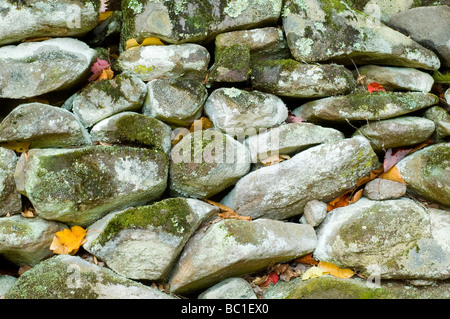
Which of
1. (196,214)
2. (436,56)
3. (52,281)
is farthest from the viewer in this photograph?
(436,56)

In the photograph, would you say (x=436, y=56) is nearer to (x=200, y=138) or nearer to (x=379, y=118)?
(x=379, y=118)

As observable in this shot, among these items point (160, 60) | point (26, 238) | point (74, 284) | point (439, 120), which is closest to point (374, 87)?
point (439, 120)

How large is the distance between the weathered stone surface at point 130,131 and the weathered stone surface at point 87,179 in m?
0.13

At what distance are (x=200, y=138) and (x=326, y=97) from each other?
120cm

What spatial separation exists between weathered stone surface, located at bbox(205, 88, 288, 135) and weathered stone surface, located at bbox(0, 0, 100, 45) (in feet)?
4.10

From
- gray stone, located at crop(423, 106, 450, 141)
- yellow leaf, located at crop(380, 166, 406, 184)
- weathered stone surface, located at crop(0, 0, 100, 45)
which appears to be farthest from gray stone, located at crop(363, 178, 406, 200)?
weathered stone surface, located at crop(0, 0, 100, 45)

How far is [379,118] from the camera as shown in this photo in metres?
3.53

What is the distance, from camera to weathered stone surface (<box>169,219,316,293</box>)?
2947 mm

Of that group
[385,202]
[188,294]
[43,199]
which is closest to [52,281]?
[43,199]

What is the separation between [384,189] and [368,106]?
0.72 meters

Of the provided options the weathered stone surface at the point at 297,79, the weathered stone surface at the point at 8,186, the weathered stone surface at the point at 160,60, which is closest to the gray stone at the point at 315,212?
the weathered stone surface at the point at 297,79

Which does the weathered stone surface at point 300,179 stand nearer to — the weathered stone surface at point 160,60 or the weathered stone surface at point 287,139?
the weathered stone surface at point 287,139

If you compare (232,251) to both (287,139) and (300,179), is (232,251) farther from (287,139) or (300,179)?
(287,139)

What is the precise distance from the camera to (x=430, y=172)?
3.38 m
